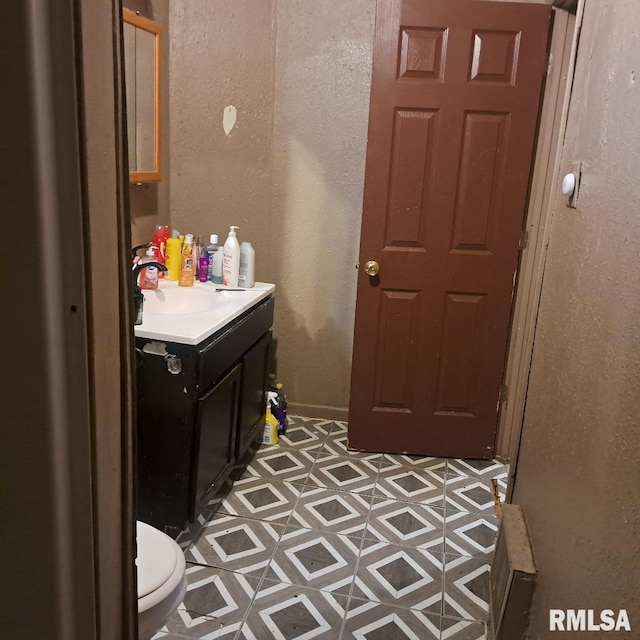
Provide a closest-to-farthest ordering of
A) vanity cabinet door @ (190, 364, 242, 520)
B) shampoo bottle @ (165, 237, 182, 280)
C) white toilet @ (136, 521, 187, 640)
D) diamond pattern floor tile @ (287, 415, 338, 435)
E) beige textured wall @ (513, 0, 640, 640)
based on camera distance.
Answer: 1. beige textured wall @ (513, 0, 640, 640)
2. white toilet @ (136, 521, 187, 640)
3. vanity cabinet door @ (190, 364, 242, 520)
4. shampoo bottle @ (165, 237, 182, 280)
5. diamond pattern floor tile @ (287, 415, 338, 435)

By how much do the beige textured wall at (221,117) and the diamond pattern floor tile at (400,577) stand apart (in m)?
1.52

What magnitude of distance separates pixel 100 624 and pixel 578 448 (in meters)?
1.06

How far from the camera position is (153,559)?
153cm

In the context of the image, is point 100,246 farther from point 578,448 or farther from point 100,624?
point 578,448

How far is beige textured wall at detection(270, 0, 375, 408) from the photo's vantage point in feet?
9.40

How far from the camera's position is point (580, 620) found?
117 centimetres

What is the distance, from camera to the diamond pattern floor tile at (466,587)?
201 cm

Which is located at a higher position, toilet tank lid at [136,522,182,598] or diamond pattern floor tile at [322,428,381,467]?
toilet tank lid at [136,522,182,598]

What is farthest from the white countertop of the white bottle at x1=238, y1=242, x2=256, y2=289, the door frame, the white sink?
the door frame

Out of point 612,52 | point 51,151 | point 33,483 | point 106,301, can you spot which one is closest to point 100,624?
point 33,483

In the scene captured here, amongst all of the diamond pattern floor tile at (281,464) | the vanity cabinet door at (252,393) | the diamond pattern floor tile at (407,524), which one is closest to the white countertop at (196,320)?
the vanity cabinet door at (252,393)

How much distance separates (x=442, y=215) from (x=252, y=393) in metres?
1.15

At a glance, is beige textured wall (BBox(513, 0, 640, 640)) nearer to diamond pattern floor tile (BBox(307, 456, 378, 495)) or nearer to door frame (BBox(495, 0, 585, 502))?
door frame (BBox(495, 0, 585, 502))

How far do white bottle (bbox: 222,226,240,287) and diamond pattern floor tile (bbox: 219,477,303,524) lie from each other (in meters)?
0.88
